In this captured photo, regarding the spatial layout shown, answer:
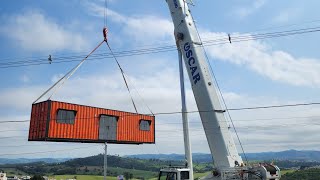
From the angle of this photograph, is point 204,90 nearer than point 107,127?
Yes

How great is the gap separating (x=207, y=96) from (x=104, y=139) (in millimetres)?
20577

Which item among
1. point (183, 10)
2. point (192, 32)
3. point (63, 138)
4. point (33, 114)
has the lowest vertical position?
point (63, 138)

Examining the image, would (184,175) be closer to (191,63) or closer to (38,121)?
(191,63)

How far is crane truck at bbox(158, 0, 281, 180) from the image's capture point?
20859mm

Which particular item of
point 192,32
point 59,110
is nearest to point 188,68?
point 192,32

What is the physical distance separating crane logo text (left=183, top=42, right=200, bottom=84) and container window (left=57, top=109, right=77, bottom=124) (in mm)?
17443

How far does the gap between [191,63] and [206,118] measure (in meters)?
4.51

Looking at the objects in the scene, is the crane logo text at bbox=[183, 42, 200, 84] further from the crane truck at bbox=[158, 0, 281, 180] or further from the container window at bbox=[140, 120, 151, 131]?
the container window at bbox=[140, 120, 151, 131]

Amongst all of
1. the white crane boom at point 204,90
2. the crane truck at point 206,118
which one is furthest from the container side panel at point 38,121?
the white crane boom at point 204,90

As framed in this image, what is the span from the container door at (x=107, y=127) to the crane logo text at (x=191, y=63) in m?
19.0

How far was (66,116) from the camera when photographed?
3628cm

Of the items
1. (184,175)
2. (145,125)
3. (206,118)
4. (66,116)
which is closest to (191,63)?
(206,118)

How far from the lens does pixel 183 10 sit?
85.9 feet

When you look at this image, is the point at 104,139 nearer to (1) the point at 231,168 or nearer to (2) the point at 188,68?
(2) the point at 188,68
